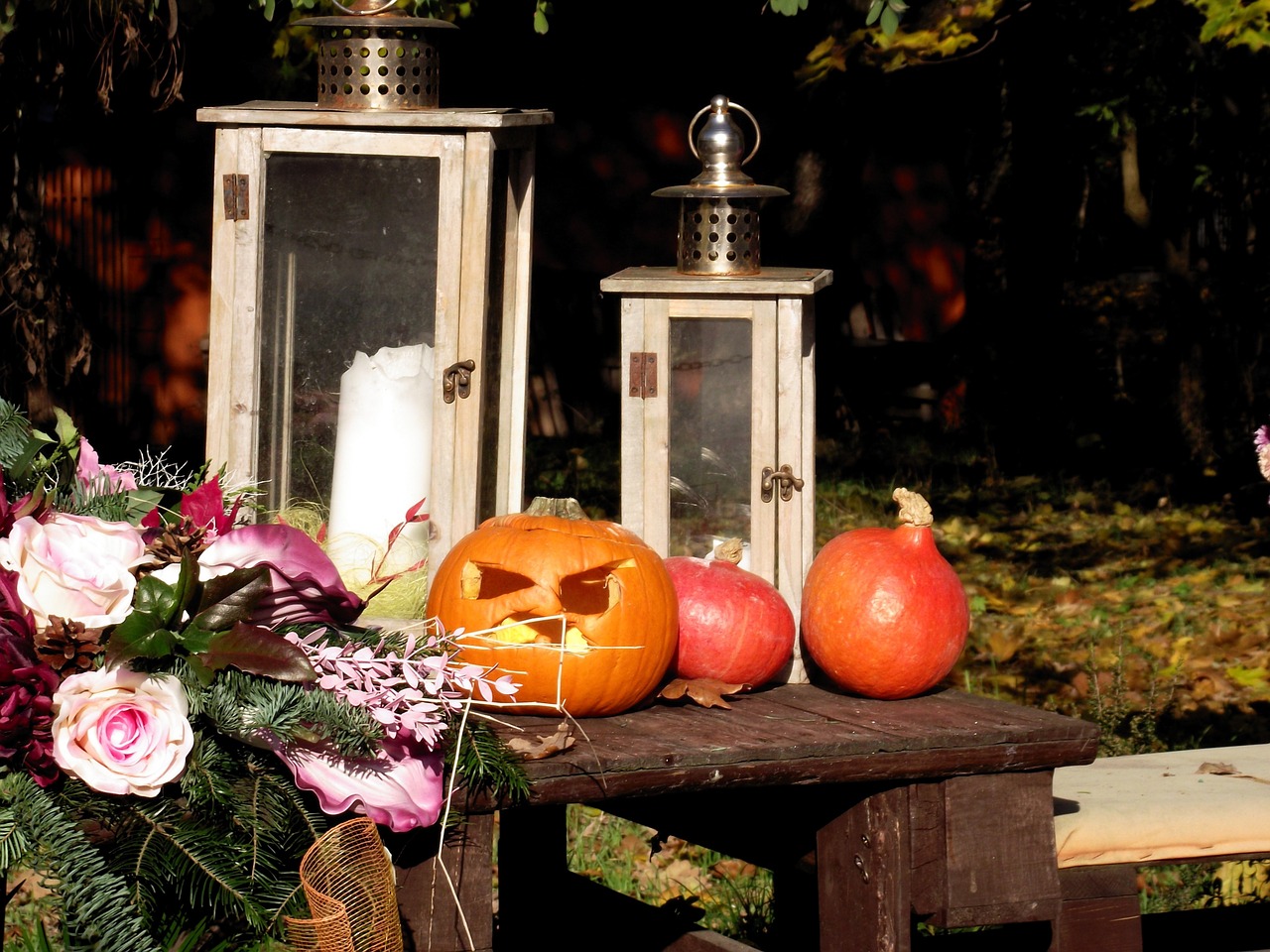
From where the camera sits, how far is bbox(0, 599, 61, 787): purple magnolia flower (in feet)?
5.63

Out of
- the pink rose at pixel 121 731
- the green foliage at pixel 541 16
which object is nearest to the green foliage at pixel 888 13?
the green foliage at pixel 541 16

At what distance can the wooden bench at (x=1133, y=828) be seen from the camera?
2475 millimetres

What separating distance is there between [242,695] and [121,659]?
0.14 metres

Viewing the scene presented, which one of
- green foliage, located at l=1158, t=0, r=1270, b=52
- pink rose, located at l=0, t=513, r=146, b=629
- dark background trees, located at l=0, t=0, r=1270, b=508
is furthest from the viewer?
dark background trees, located at l=0, t=0, r=1270, b=508

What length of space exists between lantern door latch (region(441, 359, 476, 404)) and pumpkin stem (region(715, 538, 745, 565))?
487 mm

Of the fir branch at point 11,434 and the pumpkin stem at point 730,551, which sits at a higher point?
the fir branch at point 11,434

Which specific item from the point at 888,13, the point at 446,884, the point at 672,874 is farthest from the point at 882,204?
the point at 446,884

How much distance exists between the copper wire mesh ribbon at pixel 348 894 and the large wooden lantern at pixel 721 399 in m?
0.97

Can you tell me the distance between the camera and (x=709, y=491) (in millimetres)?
2670

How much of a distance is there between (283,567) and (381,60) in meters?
1.07

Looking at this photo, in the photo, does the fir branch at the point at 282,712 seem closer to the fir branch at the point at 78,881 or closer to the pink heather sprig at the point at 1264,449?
the fir branch at the point at 78,881

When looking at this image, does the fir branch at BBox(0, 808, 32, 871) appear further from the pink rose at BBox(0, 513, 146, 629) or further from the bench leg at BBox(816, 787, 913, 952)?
the bench leg at BBox(816, 787, 913, 952)

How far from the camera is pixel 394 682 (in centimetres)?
184

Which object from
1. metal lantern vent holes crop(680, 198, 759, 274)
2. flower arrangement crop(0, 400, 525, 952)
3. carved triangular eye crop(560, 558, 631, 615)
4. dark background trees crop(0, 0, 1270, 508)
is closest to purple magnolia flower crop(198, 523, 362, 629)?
flower arrangement crop(0, 400, 525, 952)
